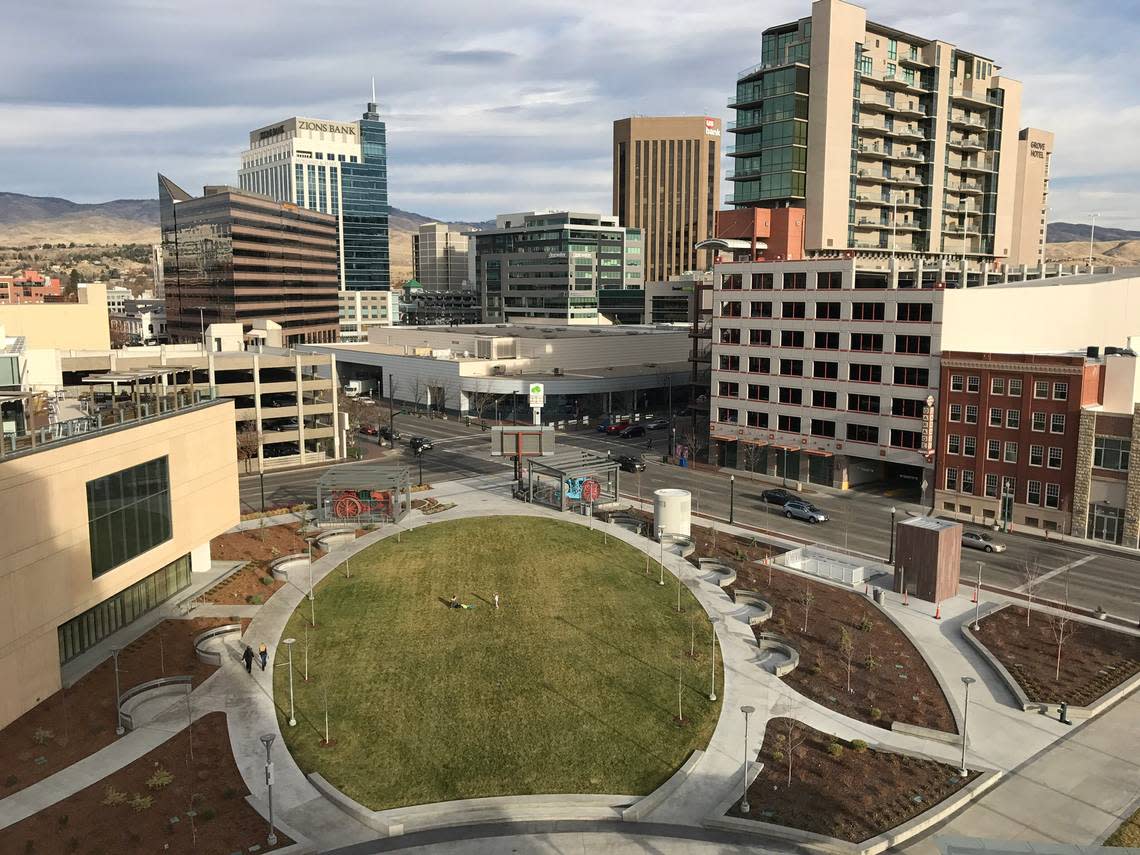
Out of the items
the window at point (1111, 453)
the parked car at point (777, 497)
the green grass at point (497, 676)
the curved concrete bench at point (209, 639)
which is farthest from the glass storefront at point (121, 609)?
the window at point (1111, 453)

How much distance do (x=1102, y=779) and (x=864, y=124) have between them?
75225mm

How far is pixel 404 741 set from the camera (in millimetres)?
35062

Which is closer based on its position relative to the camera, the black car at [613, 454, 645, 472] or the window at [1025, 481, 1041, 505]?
the window at [1025, 481, 1041, 505]

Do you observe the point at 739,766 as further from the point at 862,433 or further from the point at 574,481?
the point at 862,433

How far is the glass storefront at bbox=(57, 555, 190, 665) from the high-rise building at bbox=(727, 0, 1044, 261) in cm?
6913

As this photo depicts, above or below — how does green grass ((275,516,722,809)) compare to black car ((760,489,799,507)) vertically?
below

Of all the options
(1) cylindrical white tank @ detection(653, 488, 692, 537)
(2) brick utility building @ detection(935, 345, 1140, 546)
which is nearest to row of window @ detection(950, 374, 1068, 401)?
(2) brick utility building @ detection(935, 345, 1140, 546)

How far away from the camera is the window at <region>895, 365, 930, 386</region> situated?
7106cm

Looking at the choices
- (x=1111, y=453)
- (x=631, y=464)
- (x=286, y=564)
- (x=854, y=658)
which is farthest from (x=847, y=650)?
(x=631, y=464)

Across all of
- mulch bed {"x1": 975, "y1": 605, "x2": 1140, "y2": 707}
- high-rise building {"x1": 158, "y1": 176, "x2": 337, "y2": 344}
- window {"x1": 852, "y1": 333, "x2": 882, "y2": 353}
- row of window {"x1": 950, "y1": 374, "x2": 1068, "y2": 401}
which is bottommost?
mulch bed {"x1": 975, "y1": 605, "x2": 1140, "y2": 707}

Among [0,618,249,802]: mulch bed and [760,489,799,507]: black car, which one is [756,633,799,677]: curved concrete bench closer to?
[760,489,799,507]: black car

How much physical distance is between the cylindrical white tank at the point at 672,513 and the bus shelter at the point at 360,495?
62.1 ft

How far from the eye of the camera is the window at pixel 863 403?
74.6 meters

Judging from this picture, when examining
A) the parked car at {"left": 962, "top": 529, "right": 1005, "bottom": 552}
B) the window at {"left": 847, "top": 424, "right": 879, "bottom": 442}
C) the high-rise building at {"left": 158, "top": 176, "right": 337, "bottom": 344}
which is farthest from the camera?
the high-rise building at {"left": 158, "top": 176, "right": 337, "bottom": 344}
